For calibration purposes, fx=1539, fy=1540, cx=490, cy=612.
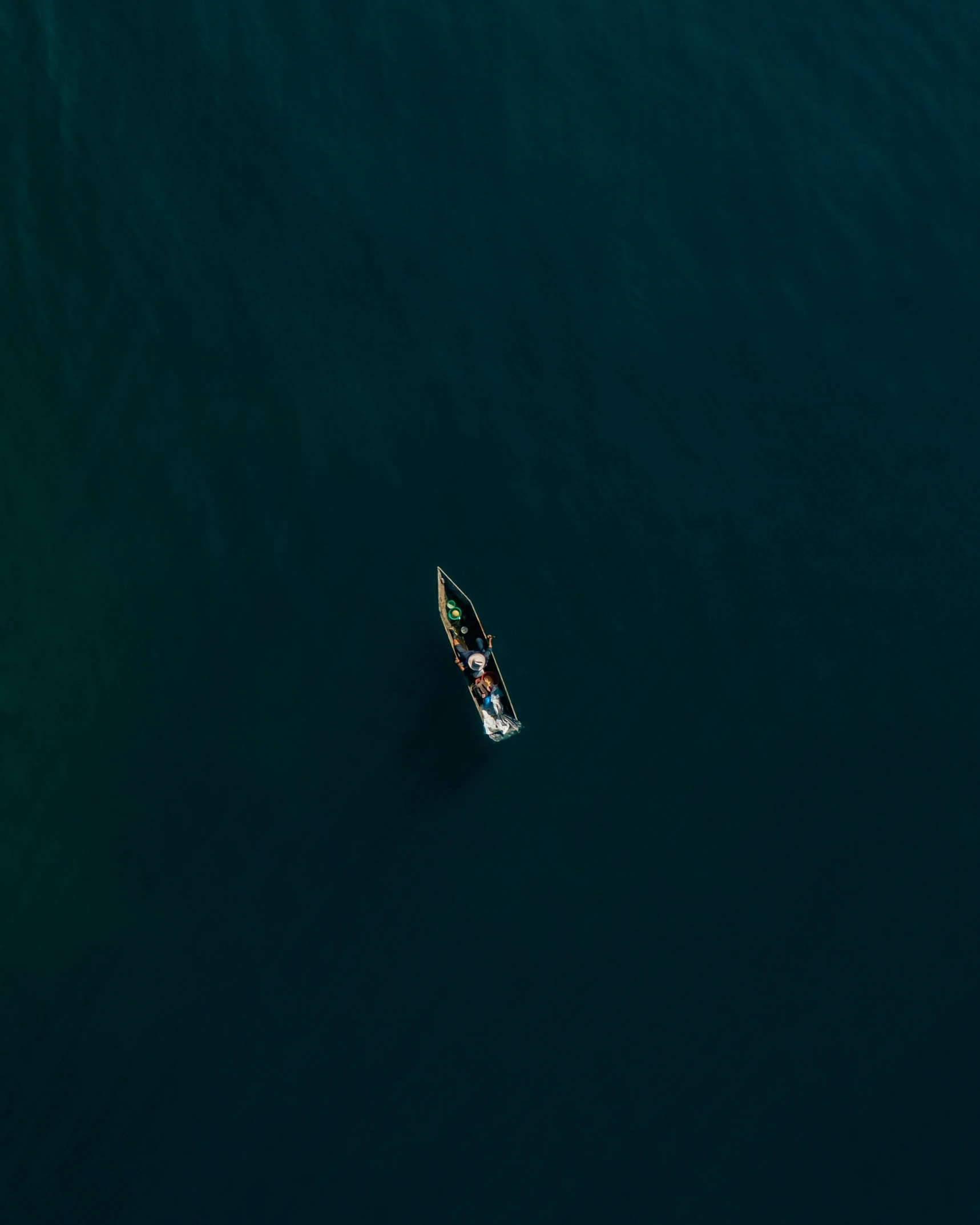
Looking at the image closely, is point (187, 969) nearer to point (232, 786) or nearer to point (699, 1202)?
point (232, 786)

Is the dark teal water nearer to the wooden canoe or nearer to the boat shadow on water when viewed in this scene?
the boat shadow on water

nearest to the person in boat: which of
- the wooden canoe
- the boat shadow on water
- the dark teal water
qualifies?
the wooden canoe

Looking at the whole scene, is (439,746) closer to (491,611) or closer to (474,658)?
(474,658)

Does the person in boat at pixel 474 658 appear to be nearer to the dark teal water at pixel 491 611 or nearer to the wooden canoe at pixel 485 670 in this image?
the wooden canoe at pixel 485 670

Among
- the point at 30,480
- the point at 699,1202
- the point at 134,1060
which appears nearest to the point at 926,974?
the point at 699,1202

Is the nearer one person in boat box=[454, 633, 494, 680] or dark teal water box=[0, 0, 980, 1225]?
dark teal water box=[0, 0, 980, 1225]
